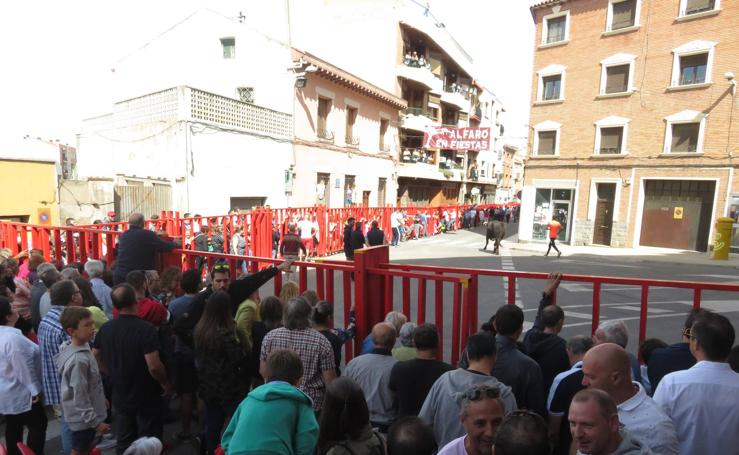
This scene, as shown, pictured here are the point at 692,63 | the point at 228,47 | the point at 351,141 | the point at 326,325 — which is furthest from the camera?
the point at 351,141

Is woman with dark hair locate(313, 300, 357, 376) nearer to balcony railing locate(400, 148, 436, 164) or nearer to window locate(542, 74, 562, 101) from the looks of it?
window locate(542, 74, 562, 101)

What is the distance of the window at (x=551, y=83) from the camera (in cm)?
2155

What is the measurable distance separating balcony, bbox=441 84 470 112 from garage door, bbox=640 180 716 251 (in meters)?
17.1

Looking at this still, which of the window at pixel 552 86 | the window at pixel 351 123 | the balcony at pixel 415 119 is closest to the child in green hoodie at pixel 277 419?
the window at pixel 351 123

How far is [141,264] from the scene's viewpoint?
5402mm

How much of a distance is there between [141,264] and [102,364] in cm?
210

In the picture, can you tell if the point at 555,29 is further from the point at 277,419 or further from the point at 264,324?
the point at 277,419

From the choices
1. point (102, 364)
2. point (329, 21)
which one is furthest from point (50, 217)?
point (329, 21)

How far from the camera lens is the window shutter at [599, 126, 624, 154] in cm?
2008

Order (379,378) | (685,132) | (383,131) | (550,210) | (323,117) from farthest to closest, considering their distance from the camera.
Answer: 1. (383,131)
2. (550,210)
3. (323,117)
4. (685,132)
5. (379,378)

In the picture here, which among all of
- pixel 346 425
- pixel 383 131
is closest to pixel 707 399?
pixel 346 425

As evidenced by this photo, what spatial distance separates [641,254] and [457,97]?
2070cm

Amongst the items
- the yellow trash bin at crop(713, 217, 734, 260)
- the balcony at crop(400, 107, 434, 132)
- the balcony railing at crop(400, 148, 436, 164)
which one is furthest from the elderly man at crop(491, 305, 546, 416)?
the balcony railing at crop(400, 148, 436, 164)

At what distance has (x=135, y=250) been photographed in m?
5.38
